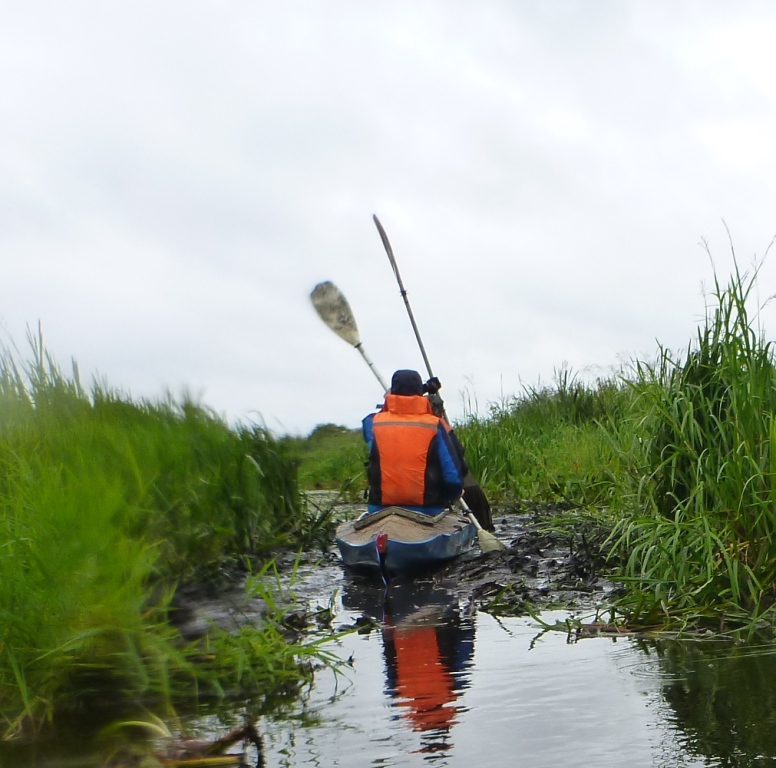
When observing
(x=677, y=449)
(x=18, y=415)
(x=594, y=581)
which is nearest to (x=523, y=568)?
(x=594, y=581)

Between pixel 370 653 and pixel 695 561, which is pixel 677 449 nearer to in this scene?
pixel 695 561

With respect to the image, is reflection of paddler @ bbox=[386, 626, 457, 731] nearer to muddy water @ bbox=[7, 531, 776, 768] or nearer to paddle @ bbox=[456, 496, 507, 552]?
muddy water @ bbox=[7, 531, 776, 768]

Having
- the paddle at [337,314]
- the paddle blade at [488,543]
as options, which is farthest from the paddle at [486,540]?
the paddle at [337,314]

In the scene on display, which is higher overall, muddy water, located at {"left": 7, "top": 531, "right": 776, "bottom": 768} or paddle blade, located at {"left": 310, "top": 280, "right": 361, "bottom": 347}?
paddle blade, located at {"left": 310, "top": 280, "right": 361, "bottom": 347}

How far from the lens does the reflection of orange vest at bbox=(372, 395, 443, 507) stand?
31.9 ft

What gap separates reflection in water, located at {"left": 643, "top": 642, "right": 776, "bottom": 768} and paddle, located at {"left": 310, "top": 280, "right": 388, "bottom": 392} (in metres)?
7.18

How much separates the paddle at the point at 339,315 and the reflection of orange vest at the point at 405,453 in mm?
2706

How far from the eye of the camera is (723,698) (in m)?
4.75

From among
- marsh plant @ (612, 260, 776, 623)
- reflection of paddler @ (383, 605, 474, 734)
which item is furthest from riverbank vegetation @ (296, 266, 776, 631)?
reflection of paddler @ (383, 605, 474, 734)

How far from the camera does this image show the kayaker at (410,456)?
973 centimetres

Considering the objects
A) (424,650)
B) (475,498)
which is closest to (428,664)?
(424,650)

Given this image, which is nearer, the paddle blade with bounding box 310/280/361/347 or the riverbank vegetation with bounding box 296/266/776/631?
the riverbank vegetation with bounding box 296/266/776/631

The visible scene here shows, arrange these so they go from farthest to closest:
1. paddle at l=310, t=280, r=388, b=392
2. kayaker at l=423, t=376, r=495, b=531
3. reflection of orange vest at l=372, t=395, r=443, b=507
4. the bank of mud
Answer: paddle at l=310, t=280, r=388, b=392 → kayaker at l=423, t=376, r=495, b=531 → reflection of orange vest at l=372, t=395, r=443, b=507 → the bank of mud

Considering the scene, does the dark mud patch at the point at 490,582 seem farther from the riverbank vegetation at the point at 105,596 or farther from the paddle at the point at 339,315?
the paddle at the point at 339,315
